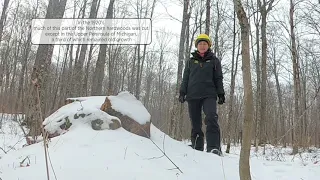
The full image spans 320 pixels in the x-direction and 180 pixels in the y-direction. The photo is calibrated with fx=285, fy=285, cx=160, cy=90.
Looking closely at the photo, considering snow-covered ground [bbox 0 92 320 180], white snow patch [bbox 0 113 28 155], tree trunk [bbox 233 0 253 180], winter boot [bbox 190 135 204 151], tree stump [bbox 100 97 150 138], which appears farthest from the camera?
winter boot [bbox 190 135 204 151]

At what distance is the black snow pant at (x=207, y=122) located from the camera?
3645mm

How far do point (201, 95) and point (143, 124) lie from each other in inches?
33.6

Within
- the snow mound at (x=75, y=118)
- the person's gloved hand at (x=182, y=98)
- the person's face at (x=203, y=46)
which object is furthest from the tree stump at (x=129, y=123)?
the person's face at (x=203, y=46)

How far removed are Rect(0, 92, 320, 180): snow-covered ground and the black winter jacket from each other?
0.84 metres

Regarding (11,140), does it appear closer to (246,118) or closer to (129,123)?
(129,123)

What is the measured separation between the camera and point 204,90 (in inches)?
148

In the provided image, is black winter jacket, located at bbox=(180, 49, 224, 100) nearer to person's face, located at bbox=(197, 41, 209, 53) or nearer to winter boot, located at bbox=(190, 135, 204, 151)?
person's face, located at bbox=(197, 41, 209, 53)

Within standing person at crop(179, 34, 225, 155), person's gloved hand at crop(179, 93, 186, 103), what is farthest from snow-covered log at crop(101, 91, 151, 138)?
standing person at crop(179, 34, 225, 155)

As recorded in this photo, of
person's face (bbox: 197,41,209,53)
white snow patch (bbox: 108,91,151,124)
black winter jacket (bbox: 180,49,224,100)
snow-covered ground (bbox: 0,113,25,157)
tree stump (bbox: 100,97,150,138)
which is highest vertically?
person's face (bbox: 197,41,209,53)

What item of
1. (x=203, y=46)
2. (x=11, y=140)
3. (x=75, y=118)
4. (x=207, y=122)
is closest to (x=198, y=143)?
(x=207, y=122)

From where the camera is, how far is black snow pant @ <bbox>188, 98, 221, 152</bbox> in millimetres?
3645

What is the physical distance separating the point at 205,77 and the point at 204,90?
175mm

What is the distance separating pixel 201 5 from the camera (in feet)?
47.5

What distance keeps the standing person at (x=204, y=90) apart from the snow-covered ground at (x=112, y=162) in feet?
1.78
